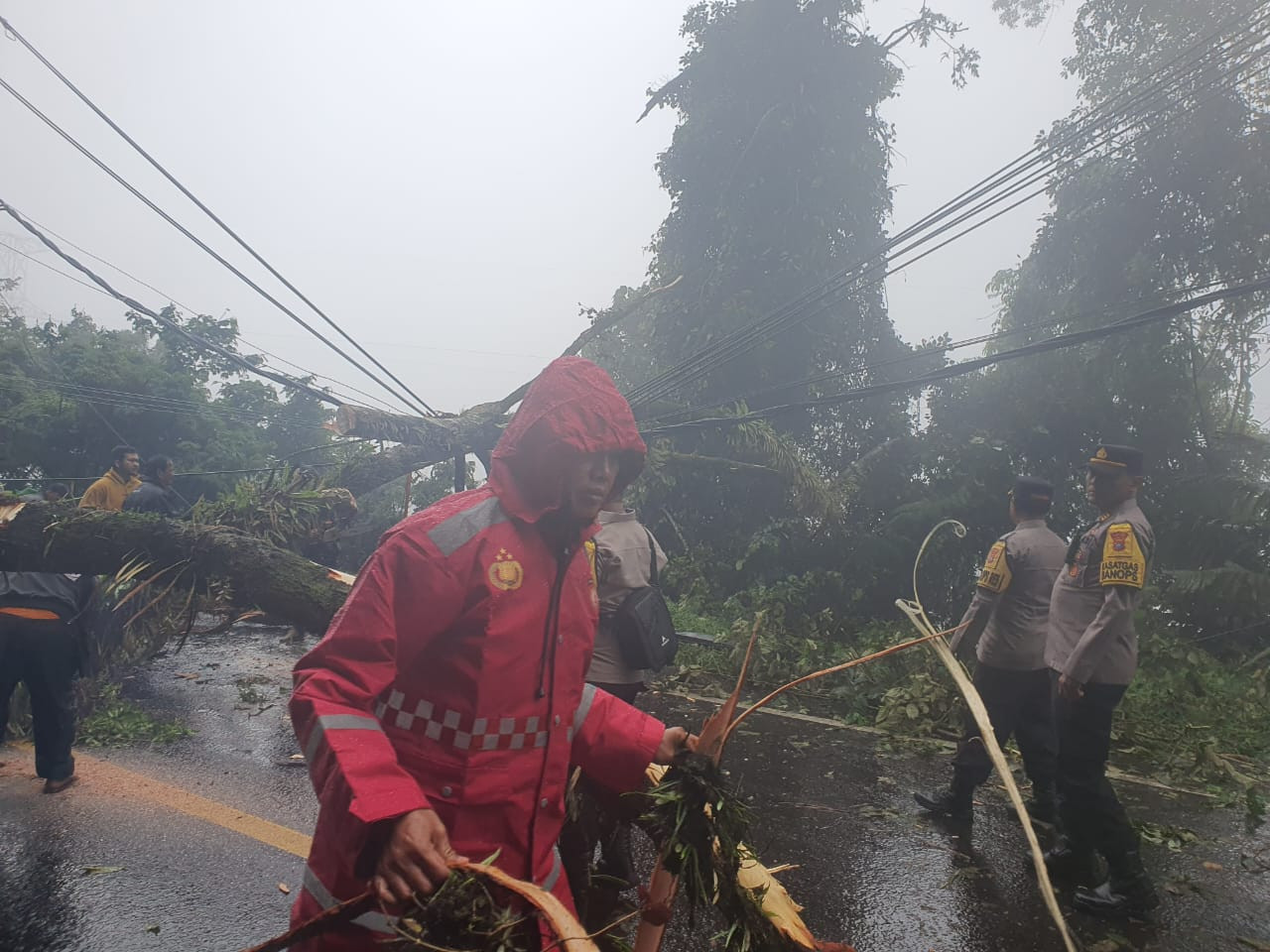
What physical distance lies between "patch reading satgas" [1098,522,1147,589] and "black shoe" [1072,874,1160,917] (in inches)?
52.2

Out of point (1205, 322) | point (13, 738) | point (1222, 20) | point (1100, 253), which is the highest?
point (1222, 20)

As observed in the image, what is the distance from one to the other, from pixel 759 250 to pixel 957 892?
48.7 ft

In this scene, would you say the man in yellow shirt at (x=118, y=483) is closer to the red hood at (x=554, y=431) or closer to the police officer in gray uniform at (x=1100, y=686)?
the red hood at (x=554, y=431)

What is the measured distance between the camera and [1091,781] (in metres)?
3.62

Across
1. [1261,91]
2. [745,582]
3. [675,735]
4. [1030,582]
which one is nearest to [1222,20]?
[1261,91]

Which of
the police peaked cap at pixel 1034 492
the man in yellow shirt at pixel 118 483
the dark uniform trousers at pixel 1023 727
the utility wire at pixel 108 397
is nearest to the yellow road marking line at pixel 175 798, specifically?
the man in yellow shirt at pixel 118 483

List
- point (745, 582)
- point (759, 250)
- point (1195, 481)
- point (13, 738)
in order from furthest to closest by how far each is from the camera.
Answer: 1. point (759, 250)
2. point (745, 582)
3. point (1195, 481)
4. point (13, 738)

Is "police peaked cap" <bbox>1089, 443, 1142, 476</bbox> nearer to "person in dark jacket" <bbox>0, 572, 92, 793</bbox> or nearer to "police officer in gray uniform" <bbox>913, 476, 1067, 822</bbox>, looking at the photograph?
"police officer in gray uniform" <bbox>913, 476, 1067, 822</bbox>

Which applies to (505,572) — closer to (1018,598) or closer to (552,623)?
Answer: (552,623)

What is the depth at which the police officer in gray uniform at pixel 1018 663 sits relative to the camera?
176 inches

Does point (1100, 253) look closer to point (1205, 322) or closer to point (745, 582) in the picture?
point (1205, 322)

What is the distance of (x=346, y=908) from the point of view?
136 cm

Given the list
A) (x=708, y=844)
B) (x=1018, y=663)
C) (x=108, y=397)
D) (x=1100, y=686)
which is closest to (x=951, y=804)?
(x=1018, y=663)

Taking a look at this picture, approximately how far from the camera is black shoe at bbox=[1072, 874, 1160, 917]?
11.7 ft
